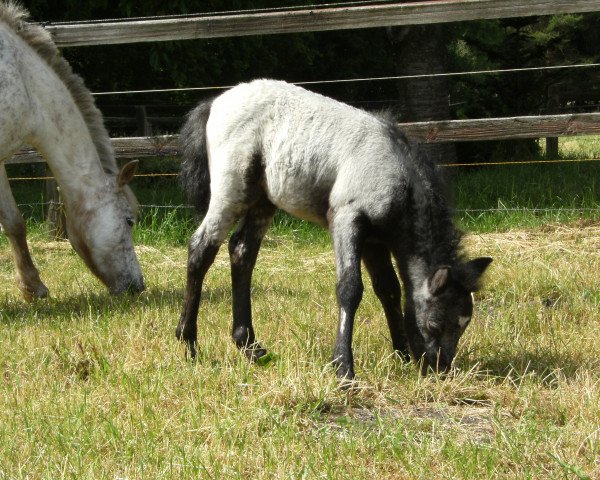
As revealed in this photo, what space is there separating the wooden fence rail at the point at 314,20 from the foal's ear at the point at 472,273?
4321mm

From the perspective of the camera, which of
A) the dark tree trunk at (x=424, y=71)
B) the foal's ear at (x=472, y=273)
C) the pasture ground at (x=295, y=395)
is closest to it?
the pasture ground at (x=295, y=395)

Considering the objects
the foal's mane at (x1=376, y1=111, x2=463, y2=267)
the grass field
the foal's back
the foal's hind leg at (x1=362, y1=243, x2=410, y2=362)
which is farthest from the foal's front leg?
the foal's hind leg at (x1=362, y1=243, x2=410, y2=362)

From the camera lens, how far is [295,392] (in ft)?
13.9

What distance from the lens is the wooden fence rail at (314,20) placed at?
8.57m

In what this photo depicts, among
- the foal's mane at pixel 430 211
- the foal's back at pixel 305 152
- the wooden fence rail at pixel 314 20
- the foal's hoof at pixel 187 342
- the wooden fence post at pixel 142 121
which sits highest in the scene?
the wooden fence rail at pixel 314 20

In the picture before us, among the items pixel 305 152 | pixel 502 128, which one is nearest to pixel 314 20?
pixel 502 128

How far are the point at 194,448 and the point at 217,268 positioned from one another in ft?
16.2

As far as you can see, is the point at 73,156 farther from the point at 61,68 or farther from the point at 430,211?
the point at 430,211

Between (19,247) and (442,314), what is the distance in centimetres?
427

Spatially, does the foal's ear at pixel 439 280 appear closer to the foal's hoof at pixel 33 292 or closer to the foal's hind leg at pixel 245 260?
the foal's hind leg at pixel 245 260

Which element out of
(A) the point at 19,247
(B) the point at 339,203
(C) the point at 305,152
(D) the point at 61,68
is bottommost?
(A) the point at 19,247

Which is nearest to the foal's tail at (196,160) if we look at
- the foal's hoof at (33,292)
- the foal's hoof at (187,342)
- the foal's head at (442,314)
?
the foal's hoof at (187,342)

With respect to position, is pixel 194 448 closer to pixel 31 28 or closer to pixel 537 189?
pixel 31 28

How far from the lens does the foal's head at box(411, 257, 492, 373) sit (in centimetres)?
479
